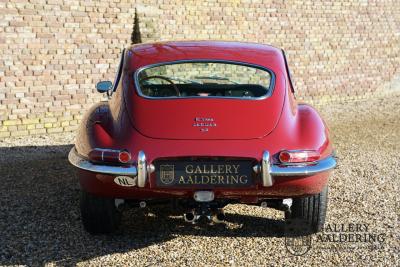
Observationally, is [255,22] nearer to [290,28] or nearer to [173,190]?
[290,28]

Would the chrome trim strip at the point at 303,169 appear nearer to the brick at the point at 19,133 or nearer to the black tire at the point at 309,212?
the black tire at the point at 309,212

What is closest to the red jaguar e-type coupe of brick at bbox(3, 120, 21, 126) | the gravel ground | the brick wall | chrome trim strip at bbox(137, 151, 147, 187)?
chrome trim strip at bbox(137, 151, 147, 187)

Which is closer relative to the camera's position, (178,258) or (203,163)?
(203,163)

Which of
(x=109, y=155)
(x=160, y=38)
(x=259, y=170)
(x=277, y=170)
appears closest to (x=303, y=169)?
(x=277, y=170)

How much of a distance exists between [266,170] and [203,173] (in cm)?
43

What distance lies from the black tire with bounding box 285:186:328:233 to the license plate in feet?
2.26

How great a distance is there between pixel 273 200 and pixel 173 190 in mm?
778

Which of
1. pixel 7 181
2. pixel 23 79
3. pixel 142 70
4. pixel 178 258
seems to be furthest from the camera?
pixel 23 79

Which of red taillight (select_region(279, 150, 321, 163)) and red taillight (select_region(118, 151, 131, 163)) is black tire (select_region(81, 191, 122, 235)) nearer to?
red taillight (select_region(118, 151, 131, 163))

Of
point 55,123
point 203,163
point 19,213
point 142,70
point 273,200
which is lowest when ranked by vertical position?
point 55,123

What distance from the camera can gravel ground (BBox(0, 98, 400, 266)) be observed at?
3.82m

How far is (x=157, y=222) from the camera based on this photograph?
4512 millimetres

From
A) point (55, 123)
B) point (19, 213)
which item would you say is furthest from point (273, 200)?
point (55, 123)

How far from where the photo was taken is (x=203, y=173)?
11.6 feet
